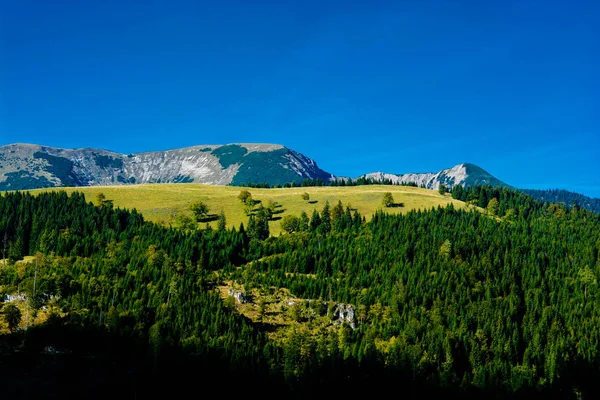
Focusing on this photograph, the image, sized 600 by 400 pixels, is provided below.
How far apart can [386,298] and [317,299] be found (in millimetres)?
26332

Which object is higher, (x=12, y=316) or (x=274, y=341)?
(x=12, y=316)

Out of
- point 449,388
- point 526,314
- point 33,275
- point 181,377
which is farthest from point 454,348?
point 33,275

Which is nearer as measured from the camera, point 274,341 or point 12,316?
point 12,316

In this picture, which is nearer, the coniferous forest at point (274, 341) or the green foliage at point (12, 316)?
the coniferous forest at point (274, 341)

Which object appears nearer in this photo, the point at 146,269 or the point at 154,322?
the point at 154,322

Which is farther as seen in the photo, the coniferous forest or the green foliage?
the green foliage

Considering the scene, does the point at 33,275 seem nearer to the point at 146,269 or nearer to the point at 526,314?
the point at 146,269

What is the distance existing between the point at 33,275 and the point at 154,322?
4756 centimetres

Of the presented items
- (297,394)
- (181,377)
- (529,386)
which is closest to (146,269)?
(181,377)

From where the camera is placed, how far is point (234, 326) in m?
155

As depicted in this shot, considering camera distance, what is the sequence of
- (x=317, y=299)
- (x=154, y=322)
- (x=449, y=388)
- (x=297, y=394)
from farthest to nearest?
(x=317, y=299) < (x=154, y=322) < (x=449, y=388) < (x=297, y=394)

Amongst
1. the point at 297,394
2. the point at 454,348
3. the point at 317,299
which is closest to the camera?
the point at 297,394

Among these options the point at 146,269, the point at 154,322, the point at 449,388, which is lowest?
the point at 449,388

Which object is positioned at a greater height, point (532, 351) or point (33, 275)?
point (33, 275)
